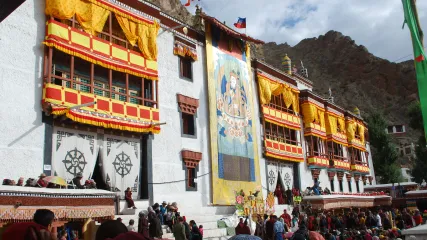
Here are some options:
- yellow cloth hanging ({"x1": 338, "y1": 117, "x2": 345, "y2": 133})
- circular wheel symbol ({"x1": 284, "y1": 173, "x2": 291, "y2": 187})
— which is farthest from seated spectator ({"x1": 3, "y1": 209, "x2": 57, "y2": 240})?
yellow cloth hanging ({"x1": 338, "y1": 117, "x2": 345, "y2": 133})

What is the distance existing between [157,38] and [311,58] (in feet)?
227

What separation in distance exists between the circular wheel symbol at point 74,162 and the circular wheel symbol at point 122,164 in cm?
152

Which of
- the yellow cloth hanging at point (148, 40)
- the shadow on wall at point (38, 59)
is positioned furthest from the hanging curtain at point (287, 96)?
the shadow on wall at point (38, 59)

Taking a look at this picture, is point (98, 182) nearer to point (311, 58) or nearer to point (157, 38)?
point (157, 38)

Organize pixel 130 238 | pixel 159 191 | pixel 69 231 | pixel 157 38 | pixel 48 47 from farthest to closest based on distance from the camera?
pixel 157 38 → pixel 159 191 → pixel 48 47 → pixel 69 231 → pixel 130 238

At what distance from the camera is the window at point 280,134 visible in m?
26.8

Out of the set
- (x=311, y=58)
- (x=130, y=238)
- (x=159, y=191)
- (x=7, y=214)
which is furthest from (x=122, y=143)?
(x=311, y=58)

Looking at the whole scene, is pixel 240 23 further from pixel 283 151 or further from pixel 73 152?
pixel 73 152

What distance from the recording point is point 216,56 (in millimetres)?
22453

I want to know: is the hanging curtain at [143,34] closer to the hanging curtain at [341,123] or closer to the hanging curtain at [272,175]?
the hanging curtain at [272,175]

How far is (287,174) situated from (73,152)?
16.3 metres

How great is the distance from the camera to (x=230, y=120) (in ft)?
73.5

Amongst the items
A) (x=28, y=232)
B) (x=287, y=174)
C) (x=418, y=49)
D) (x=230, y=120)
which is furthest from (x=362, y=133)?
(x=28, y=232)

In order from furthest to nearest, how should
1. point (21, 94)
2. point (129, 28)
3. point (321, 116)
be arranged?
1. point (321, 116)
2. point (129, 28)
3. point (21, 94)
